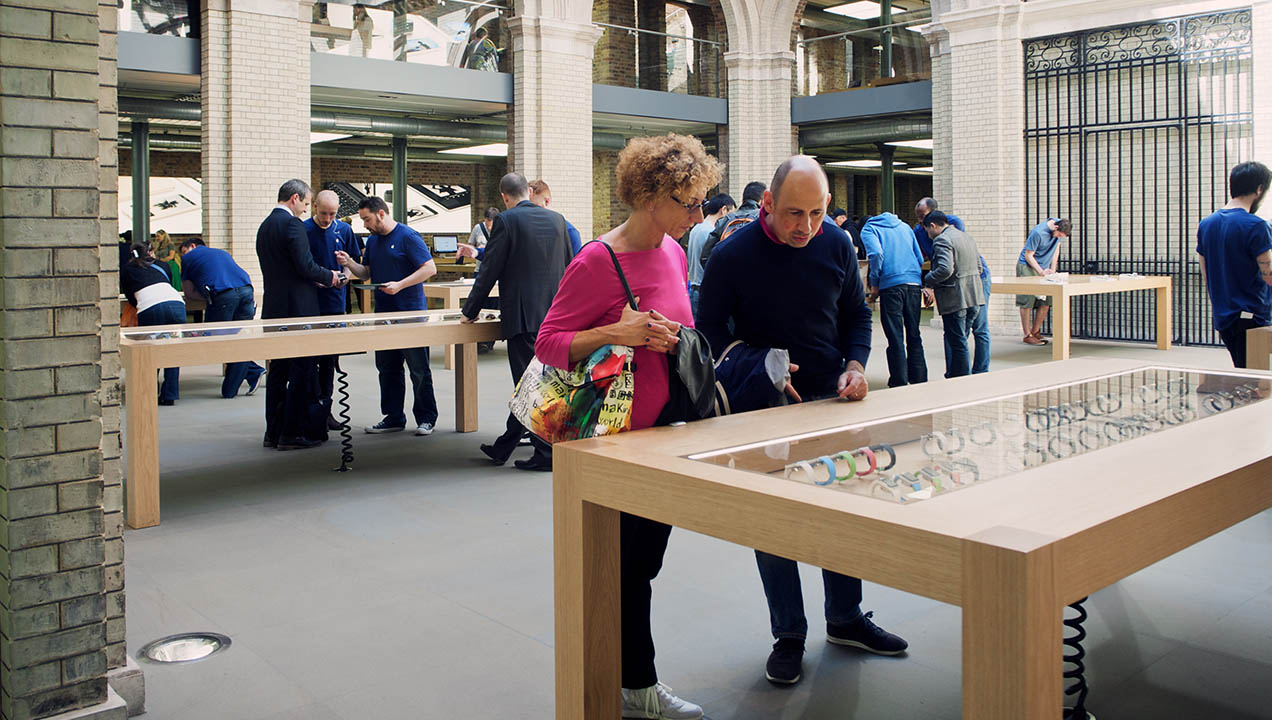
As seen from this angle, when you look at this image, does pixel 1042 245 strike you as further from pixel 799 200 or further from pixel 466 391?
pixel 799 200

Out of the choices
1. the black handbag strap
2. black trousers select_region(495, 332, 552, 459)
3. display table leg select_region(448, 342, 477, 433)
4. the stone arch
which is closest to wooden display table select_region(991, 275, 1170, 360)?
display table leg select_region(448, 342, 477, 433)

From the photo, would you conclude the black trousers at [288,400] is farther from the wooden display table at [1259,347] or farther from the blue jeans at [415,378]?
the wooden display table at [1259,347]

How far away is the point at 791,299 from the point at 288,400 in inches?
181

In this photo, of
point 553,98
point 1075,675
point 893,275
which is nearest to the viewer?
point 1075,675

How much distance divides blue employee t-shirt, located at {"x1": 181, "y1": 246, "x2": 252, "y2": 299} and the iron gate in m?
9.55

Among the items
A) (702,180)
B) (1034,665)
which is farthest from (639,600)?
(1034,665)

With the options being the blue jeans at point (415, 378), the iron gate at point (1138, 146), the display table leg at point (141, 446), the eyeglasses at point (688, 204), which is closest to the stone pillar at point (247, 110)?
the blue jeans at point (415, 378)

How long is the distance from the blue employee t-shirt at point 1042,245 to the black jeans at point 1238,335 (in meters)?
6.63

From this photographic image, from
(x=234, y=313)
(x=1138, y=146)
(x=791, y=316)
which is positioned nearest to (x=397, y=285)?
(x=234, y=313)

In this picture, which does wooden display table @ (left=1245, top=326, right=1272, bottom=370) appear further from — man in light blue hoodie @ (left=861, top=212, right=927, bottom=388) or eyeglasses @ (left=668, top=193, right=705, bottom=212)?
eyeglasses @ (left=668, top=193, right=705, bottom=212)

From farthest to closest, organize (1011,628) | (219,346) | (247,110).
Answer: (247,110) → (219,346) → (1011,628)

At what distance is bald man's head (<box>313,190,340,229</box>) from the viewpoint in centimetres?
720

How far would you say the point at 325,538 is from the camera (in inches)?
184

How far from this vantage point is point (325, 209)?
7.21 meters
